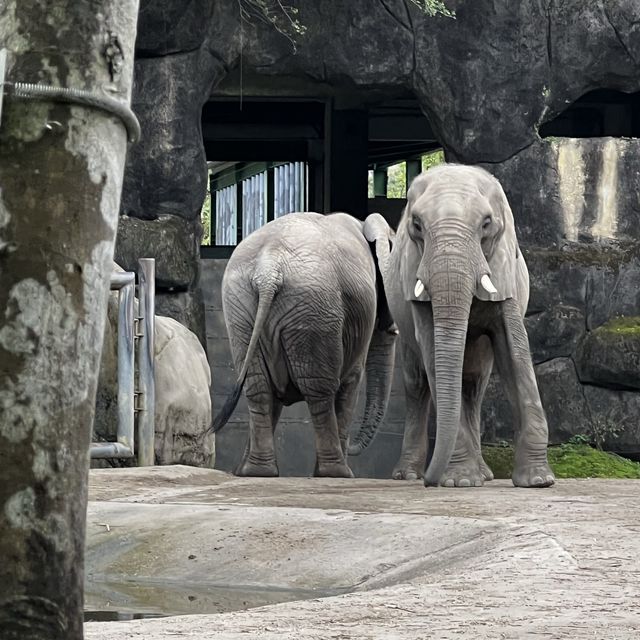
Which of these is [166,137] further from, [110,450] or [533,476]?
[533,476]

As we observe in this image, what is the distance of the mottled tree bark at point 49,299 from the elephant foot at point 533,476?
5562 mm

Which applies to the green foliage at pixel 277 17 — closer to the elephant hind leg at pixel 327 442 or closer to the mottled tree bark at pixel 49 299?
the elephant hind leg at pixel 327 442

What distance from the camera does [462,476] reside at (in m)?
8.70

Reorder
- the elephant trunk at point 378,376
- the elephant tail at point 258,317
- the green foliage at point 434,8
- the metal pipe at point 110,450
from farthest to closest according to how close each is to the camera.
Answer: the green foliage at point 434,8
the elephant trunk at point 378,376
the elephant tail at point 258,317
the metal pipe at point 110,450

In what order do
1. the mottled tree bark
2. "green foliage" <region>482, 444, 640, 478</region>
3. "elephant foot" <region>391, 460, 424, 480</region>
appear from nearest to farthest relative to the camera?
the mottled tree bark, "elephant foot" <region>391, 460, 424, 480</region>, "green foliage" <region>482, 444, 640, 478</region>

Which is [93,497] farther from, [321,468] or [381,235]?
[381,235]

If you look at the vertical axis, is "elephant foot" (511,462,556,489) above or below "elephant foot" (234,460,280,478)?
above

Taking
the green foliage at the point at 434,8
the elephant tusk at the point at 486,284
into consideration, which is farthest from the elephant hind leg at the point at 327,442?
the green foliage at the point at 434,8

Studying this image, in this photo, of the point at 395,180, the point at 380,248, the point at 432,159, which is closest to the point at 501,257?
the point at 380,248

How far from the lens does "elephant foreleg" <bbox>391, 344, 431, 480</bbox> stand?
33.2 feet

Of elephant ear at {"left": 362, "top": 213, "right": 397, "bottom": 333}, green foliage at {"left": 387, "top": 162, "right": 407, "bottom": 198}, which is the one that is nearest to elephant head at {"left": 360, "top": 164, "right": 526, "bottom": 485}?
elephant ear at {"left": 362, "top": 213, "right": 397, "bottom": 333}

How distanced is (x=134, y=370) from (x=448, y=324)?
109 inches

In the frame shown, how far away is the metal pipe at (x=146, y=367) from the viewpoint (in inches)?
407

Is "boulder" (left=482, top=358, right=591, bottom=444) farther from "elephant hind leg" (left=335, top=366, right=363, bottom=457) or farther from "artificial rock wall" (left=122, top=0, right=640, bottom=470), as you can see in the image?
"elephant hind leg" (left=335, top=366, right=363, bottom=457)
